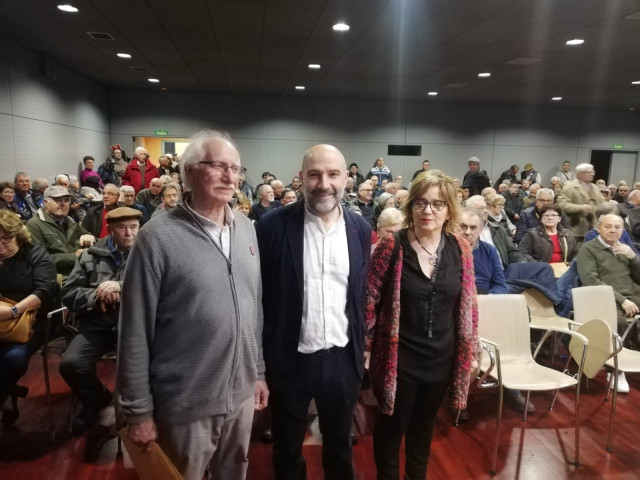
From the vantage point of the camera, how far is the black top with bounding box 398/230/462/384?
1.70m

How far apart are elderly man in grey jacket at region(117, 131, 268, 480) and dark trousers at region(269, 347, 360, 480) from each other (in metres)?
0.23

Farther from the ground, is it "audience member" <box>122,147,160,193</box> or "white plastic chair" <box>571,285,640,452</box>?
"audience member" <box>122,147,160,193</box>

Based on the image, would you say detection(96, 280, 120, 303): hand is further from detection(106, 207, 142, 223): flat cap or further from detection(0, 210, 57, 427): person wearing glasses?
detection(0, 210, 57, 427): person wearing glasses

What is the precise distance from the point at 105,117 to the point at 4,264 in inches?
385

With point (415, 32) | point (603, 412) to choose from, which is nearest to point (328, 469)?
point (603, 412)

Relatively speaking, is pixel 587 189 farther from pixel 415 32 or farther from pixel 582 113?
pixel 582 113

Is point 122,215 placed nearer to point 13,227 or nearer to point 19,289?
point 13,227

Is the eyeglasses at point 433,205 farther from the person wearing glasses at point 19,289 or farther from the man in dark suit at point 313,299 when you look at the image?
the person wearing glasses at point 19,289

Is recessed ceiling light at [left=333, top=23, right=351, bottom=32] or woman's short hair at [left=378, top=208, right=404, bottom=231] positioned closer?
woman's short hair at [left=378, top=208, right=404, bottom=231]

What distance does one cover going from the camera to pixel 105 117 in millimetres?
10953

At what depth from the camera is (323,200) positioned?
1.57 meters

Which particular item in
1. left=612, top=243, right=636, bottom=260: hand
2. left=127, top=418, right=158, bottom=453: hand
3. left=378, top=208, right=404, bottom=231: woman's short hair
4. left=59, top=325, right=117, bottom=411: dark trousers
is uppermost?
left=378, top=208, right=404, bottom=231: woman's short hair

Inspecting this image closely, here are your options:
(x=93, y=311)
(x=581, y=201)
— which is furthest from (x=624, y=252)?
(x=93, y=311)

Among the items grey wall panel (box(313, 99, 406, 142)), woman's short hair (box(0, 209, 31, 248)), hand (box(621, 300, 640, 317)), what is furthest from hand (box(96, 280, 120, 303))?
grey wall panel (box(313, 99, 406, 142))
